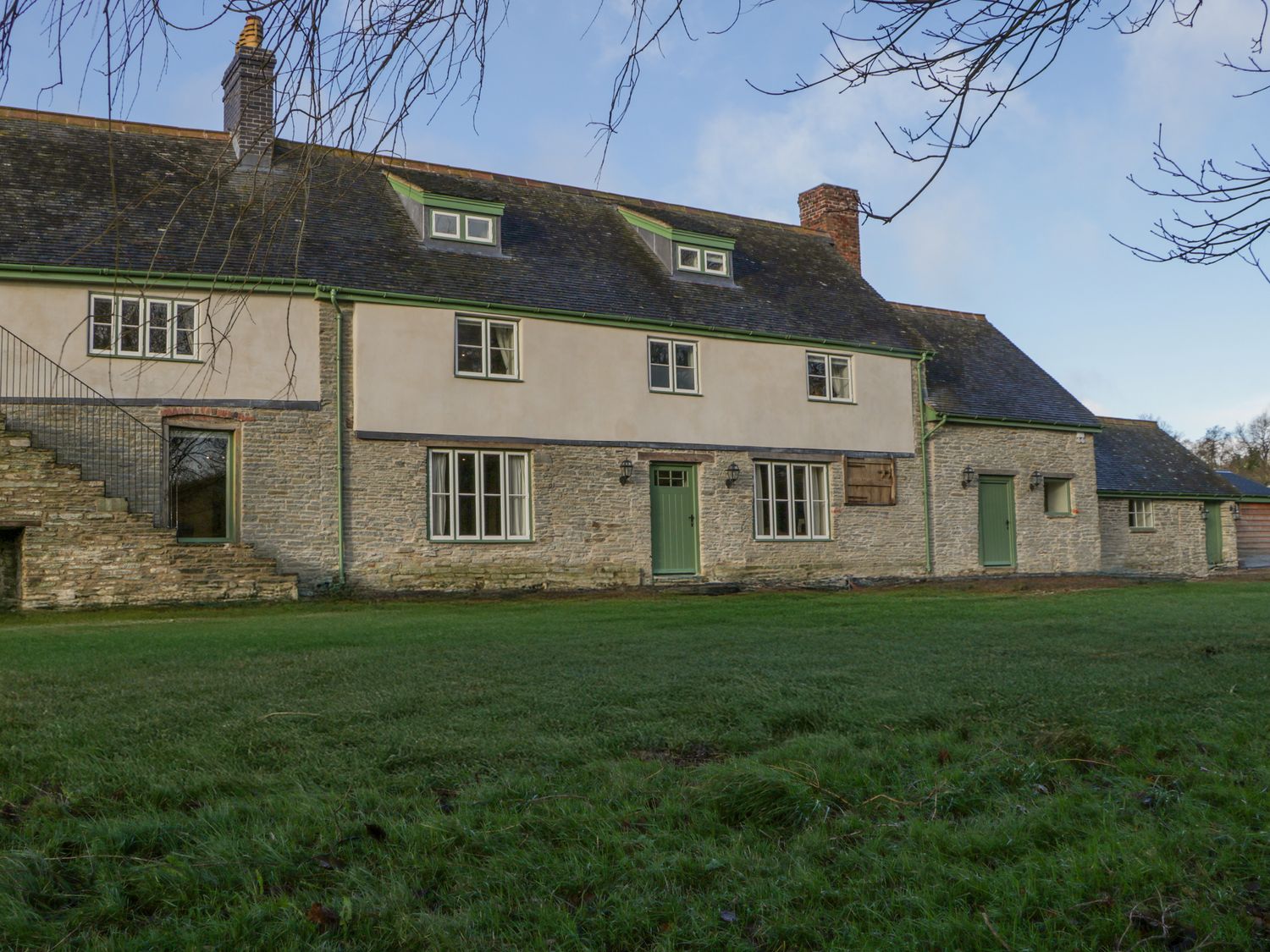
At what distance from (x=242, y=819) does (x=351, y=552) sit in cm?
1458

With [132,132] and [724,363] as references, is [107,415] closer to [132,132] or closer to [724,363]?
[132,132]

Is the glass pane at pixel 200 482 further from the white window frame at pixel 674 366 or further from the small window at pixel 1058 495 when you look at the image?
the small window at pixel 1058 495

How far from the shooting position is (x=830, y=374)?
74.1ft

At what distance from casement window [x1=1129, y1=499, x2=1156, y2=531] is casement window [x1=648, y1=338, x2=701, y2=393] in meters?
13.9

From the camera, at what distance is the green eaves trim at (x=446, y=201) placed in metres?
19.8

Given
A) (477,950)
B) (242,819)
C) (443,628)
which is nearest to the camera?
(477,950)

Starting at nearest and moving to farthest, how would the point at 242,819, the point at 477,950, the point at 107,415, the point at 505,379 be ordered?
the point at 477,950 → the point at 242,819 → the point at 107,415 → the point at 505,379

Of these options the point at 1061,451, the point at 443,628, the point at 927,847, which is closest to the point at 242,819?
the point at 927,847

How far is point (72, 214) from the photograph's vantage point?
17297mm

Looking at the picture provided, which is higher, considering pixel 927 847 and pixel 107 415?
pixel 107 415

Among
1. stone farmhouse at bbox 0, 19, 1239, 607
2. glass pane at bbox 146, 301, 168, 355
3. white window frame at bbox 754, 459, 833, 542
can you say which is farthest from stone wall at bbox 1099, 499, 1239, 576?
glass pane at bbox 146, 301, 168, 355

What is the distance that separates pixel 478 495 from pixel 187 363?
521 cm

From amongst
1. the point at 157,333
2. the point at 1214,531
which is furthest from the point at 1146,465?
the point at 157,333

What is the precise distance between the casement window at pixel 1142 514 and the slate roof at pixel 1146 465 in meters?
0.40
